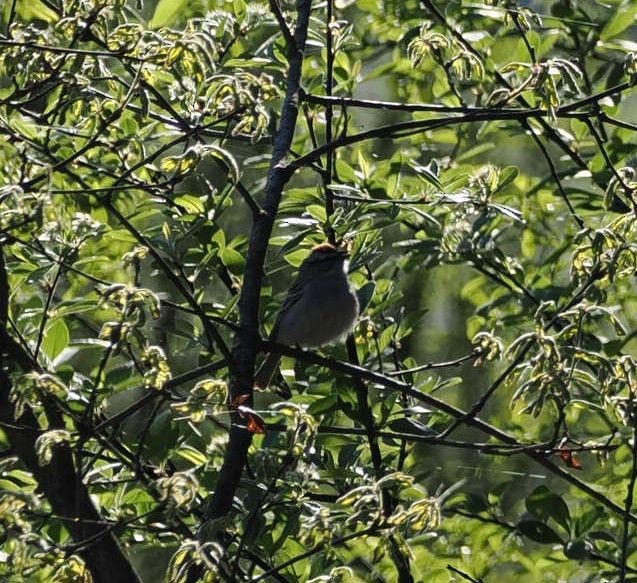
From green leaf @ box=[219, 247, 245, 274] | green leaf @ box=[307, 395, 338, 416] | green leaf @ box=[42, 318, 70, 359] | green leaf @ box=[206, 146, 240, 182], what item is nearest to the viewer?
green leaf @ box=[206, 146, 240, 182]

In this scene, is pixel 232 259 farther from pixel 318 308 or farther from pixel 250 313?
pixel 318 308

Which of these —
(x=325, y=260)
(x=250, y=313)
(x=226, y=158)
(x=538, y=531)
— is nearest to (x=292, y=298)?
(x=325, y=260)

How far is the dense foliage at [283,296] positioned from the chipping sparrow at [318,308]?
11.6 inches

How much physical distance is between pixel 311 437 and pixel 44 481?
123 cm

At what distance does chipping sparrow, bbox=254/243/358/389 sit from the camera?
501cm

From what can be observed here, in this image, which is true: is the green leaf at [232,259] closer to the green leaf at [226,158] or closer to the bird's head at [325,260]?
the bird's head at [325,260]

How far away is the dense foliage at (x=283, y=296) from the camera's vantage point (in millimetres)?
2967

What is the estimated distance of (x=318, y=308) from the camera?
16.8 feet

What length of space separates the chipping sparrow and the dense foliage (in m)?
0.29

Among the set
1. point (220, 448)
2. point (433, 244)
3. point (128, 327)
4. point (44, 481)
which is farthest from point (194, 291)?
point (128, 327)

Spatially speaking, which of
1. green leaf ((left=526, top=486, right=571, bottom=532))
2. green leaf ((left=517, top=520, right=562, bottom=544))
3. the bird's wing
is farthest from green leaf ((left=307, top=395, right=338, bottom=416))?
the bird's wing

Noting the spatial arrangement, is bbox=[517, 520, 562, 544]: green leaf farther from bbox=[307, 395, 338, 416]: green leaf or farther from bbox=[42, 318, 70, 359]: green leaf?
bbox=[42, 318, 70, 359]: green leaf

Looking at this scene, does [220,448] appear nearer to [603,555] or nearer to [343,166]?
[343,166]

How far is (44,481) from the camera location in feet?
12.4
